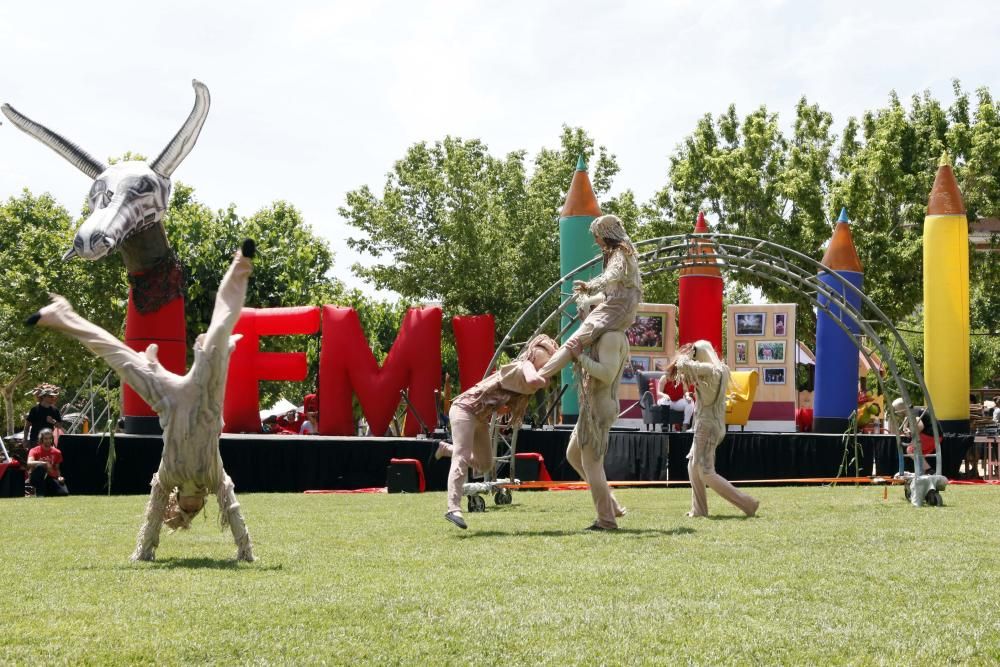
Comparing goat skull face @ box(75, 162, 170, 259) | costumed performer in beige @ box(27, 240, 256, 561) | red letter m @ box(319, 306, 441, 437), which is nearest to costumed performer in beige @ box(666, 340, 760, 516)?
costumed performer in beige @ box(27, 240, 256, 561)

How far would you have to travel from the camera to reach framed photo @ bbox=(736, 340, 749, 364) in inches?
1004

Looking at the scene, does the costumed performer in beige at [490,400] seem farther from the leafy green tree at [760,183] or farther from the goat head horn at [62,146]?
the leafy green tree at [760,183]

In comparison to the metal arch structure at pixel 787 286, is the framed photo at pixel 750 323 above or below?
above

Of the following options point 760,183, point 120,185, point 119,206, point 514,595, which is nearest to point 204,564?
point 514,595

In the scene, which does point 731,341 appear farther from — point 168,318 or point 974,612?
point 974,612

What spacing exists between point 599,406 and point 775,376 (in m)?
16.8

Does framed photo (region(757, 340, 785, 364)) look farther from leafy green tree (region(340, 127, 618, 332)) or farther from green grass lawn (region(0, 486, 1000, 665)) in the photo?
green grass lawn (region(0, 486, 1000, 665))

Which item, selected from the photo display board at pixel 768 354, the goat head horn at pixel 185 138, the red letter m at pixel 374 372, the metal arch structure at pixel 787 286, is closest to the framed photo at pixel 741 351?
the photo display board at pixel 768 354

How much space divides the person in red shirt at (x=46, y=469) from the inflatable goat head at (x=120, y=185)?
96.3 inches

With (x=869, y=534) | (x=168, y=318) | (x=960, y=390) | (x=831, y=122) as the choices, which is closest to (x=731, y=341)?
(x=960, y=390)

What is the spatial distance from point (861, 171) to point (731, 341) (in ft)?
21.9

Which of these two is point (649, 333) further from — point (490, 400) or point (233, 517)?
point (233, 517)

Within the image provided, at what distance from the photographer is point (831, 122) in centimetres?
3234

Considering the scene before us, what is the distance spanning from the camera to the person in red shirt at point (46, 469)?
15.5 meters
